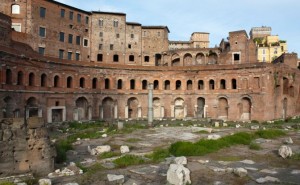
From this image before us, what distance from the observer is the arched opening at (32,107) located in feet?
98.3

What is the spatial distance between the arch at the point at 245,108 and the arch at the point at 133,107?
14.9 meters

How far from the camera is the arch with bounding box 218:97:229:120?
3912 cm

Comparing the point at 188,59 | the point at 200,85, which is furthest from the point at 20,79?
the point at 188,59

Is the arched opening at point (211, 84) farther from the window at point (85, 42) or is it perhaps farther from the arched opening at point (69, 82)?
the window at point (85, 42)

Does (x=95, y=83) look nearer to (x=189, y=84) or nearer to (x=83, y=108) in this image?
(x=83, y=108)

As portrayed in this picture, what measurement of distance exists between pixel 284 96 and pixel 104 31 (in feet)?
94.8

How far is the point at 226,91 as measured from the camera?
38844 mm

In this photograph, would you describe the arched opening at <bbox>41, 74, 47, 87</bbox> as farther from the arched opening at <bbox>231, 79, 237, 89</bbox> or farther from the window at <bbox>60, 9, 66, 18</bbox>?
the arched opening at <bbox>231, 79, 237, 89</bbox>

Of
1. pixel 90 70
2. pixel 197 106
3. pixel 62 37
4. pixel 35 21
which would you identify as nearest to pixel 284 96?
pixel 197 106

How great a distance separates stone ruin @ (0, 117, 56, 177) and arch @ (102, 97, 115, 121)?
1098 inches

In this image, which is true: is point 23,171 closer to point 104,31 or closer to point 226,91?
point 226,91

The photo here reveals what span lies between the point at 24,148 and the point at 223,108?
3234cm

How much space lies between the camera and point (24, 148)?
11000 millimetres

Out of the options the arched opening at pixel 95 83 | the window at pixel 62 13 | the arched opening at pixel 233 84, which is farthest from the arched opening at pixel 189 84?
the window at pixel 62 13
